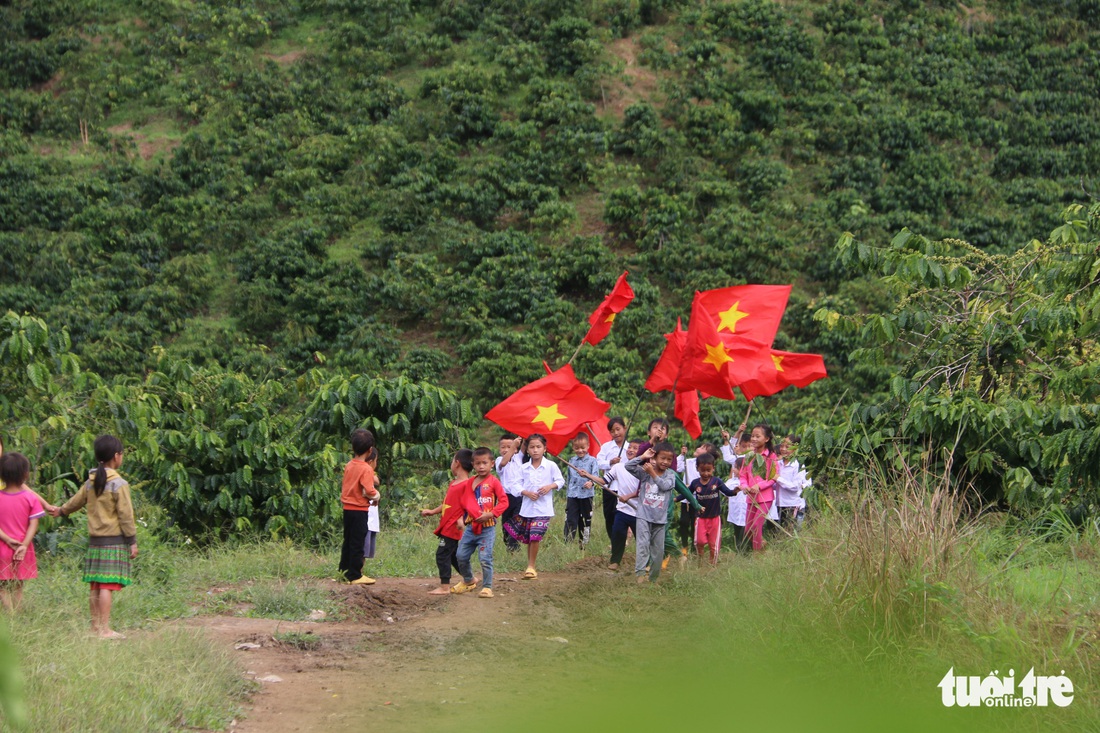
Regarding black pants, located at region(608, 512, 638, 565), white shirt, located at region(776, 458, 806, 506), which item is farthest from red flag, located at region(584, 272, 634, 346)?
white shirt, located at region(776, 458, 806, 506)

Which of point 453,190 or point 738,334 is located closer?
point 738,334

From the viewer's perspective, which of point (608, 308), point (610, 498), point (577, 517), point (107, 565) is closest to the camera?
point (107, 565)

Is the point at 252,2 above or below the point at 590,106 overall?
above

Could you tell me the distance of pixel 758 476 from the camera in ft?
30.5

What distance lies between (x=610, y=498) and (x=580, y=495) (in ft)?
1.40

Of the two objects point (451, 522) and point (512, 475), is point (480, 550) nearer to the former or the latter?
point (451, 522)

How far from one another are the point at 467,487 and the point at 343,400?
3208 mm

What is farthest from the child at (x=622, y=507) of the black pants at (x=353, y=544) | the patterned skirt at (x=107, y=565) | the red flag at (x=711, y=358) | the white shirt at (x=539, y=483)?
Result: the patterned skirt at (x=107, y=565)

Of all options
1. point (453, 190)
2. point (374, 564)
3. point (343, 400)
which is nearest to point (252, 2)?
point (453, 190)

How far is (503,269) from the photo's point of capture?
22.7 m

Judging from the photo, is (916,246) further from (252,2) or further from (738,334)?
(252,2)

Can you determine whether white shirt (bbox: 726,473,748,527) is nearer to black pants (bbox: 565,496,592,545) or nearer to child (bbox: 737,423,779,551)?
child (bbox: 737,423,779,551)

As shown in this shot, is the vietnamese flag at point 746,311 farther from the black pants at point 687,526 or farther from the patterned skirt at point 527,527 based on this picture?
the patterned skirt at point 527,527

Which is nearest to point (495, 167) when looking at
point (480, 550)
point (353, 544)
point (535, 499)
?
point (535, 499)
